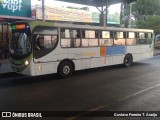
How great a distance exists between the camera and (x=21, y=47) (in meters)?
10.5

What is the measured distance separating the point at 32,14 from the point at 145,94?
13.5 meters

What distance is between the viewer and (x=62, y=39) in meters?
11.4

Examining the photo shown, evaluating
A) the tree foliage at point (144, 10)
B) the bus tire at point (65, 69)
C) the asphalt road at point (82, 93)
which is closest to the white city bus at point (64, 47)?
the bus tire at point (65, 69)

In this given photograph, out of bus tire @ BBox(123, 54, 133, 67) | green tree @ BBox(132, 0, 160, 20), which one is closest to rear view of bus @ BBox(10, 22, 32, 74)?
bus tire @ BBox(123, 54, 133, 67)

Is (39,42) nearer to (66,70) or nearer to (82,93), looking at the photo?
(66,70)

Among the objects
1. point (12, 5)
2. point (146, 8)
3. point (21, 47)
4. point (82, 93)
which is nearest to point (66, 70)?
point (21, 47)

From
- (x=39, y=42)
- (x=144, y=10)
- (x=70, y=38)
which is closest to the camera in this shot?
(x=39, y=42)

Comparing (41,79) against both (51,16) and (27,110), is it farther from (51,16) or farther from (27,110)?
(51,16)

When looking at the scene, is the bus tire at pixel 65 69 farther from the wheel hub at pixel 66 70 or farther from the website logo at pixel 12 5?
the website logo at pixel 12 5

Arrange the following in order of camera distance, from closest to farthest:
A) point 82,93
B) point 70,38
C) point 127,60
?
point 82,93, point 70,38, point 127,60

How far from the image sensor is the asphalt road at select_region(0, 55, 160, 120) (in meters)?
6.87

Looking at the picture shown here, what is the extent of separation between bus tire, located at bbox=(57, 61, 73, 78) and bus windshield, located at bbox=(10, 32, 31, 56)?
1.88 metres

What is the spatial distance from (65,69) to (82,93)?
3.29 metres

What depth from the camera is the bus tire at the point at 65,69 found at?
11.4 metres
